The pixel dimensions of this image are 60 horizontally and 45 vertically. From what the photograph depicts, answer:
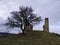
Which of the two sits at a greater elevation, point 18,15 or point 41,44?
point 18,15

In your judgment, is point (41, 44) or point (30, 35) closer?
point (41, 44)

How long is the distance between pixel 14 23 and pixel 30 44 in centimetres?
1846

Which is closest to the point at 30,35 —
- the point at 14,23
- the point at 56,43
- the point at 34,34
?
the point at 34,34

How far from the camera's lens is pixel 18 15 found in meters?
67.1

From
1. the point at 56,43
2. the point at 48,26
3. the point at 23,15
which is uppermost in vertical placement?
the point at 23,15

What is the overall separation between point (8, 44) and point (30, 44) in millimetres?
5976

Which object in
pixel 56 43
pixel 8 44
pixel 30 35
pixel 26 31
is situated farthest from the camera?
pixel 26 31

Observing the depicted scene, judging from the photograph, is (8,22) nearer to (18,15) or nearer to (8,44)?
(18,15)

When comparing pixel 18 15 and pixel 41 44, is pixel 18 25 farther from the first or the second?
pixel 41 44

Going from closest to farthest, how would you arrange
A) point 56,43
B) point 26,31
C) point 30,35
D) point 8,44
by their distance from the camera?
point 8,44, point 56,43, point 30,35, point 26,31

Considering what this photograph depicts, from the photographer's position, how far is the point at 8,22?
68.4 metres

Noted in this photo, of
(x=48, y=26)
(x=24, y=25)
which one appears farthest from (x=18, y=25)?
(x=48, y=26)

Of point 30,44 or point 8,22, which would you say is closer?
point 30,44

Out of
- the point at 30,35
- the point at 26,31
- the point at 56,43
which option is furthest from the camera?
the point at 26,31
